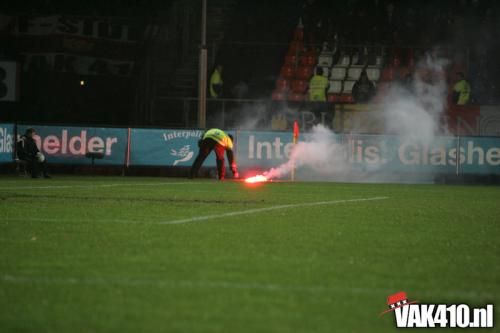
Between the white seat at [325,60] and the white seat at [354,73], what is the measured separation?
0.81 meters

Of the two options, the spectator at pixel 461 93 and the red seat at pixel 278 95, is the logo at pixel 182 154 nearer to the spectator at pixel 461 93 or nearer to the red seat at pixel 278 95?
the red seat at pixel 278 95

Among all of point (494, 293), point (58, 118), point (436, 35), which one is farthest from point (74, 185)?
point (436, 35)

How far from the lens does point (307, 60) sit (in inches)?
1387

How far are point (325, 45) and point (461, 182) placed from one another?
31.5 ft

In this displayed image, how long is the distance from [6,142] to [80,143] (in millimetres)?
2190

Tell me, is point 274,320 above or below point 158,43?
below

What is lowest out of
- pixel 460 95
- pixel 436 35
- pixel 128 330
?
pixel 128 330

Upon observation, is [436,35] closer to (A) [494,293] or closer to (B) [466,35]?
(B) [466,35]

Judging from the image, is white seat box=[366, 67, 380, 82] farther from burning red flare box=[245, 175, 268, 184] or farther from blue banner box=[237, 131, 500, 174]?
burning red flare box=[245, 175, 268, 184]

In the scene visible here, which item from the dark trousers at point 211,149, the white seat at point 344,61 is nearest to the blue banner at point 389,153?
the dark trousers at point 211,149

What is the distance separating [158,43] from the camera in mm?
33469

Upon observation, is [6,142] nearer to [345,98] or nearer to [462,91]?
[345,98]

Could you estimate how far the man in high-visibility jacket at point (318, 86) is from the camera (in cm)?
3281

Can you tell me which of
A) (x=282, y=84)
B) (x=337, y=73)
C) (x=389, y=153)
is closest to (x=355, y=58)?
(x=337, y=73)
